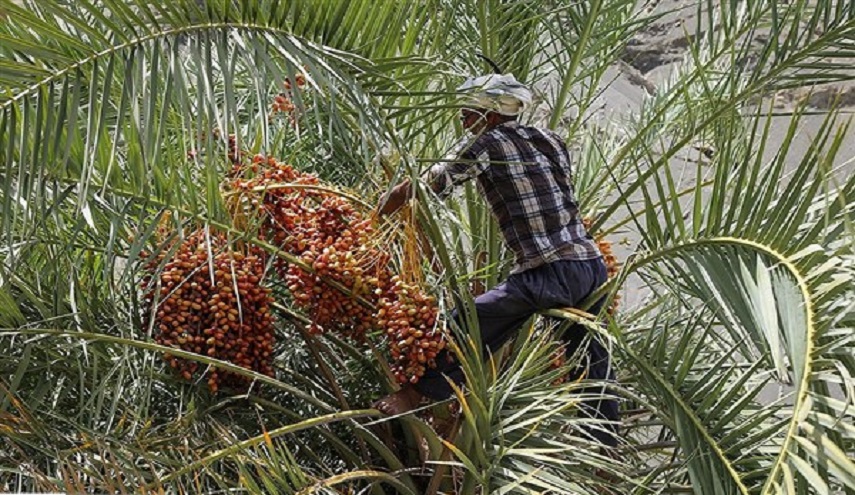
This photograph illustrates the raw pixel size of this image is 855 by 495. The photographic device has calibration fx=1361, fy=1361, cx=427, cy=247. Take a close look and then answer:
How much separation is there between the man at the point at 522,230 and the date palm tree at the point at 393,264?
3.6 inches

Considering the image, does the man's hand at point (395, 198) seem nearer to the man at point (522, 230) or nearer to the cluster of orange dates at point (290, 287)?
the cluster of orange dates at point (290, 287)

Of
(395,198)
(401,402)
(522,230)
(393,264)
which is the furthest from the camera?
(522,230)

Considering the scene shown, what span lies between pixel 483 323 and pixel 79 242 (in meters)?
1.03

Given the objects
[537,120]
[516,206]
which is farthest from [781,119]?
[516,206]

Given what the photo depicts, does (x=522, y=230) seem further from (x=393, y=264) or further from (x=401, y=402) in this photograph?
(x=401, y=402)

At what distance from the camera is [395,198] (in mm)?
3078

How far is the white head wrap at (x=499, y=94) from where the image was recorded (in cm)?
317

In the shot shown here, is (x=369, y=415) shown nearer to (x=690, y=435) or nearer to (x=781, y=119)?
(x=690, y=435)

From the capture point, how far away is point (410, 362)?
3172 millimetres

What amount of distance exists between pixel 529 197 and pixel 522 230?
0.28 ft

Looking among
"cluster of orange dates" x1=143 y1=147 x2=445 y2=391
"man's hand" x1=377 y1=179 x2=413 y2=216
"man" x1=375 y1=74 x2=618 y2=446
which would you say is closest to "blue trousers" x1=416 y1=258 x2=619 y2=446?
"man" x1=375 y1=74 x2=618 y2=446

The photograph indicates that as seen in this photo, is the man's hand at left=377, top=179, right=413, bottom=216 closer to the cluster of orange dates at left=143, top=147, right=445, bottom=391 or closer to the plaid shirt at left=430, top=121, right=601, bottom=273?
the cluster of orange dates at left=143, top=147, right=445, bottom=391

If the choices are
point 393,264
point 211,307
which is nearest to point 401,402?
point 393,264

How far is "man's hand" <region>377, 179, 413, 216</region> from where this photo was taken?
305 centimetres
